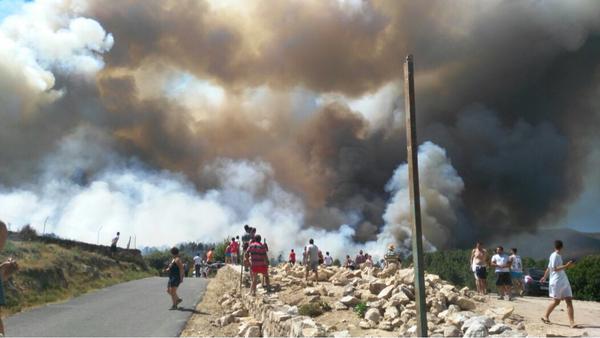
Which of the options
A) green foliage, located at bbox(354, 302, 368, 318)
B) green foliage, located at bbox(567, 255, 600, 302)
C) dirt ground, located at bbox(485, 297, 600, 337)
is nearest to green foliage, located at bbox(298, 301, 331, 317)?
green foliage, located at bbox(354, 302, 368, 318)

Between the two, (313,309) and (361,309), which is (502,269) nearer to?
(361,309)

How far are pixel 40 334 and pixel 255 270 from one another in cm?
588

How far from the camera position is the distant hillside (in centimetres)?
1897

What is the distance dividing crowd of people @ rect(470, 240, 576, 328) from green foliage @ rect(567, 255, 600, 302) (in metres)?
9.33

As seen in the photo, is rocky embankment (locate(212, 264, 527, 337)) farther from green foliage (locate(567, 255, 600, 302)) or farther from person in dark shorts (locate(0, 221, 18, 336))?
green foliage (locate(567, 255, 600, 302))

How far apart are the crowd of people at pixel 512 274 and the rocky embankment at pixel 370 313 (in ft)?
3.48

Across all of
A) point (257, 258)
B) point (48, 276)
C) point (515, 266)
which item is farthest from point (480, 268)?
point (48, 276)

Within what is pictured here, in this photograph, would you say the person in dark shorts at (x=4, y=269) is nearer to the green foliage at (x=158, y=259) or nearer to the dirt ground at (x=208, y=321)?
the dirt ground at (x=208, y=321)

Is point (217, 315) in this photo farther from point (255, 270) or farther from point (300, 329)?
point (300, 329)

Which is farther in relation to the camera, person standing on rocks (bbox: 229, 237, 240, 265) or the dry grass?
person standing on rocks (bbox: 229, 237, 240, 265)

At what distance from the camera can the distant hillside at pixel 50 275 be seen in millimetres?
18969

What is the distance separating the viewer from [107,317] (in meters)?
14.7

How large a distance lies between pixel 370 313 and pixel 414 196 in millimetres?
4617

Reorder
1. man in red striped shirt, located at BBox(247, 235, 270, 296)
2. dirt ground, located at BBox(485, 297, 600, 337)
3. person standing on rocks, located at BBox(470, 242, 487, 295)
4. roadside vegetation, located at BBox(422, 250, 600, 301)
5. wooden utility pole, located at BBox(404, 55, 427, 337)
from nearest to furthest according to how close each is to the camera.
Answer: wooden utility pole, located at BBox(404, 55, 427, 337) → dirt ground, located at BBox(485, 297, 600, 337) → man in red striped shirt, located at BBox(247, 235, 270, 296) → person standing on rocks, located at BBox(470, 242, 487, 295) → roadside vegetation, located at BBox(422, 250, 600, 301)
